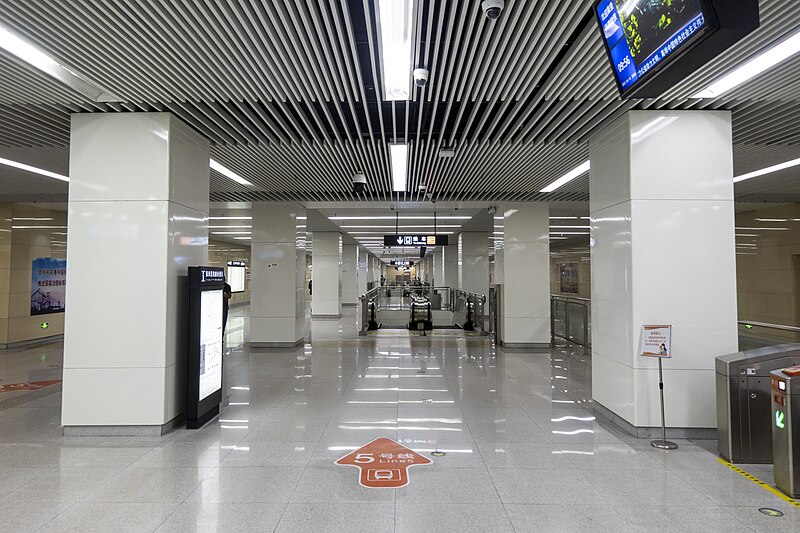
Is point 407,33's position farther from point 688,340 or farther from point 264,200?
point 264,200

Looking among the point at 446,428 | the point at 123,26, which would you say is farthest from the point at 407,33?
the point at 446,428

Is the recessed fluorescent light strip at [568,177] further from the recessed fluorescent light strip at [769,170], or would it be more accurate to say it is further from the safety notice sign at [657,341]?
the safety notice sign at [657,341]

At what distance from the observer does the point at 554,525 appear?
9.78 ft

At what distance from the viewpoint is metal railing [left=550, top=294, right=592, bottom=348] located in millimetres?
10984

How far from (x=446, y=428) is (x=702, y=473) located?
2.50 m

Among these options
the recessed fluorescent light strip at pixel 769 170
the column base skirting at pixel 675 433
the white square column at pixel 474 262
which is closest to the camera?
the column base skirting at pixel 675 433

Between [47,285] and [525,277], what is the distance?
44.4ft

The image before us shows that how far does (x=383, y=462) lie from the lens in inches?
159

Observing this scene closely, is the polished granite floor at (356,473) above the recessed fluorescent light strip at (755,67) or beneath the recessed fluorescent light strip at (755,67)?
beneath

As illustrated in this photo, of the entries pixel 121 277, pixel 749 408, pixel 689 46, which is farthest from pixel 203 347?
pixel 749 408

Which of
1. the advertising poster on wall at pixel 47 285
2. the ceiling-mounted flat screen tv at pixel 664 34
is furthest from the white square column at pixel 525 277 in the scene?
the advertising poster on wall at pixel 47 285

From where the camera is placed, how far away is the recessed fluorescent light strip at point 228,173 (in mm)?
7230

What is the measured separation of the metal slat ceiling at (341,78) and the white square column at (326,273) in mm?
12424

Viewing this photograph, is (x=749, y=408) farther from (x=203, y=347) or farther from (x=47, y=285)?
(x=47, y=285)
